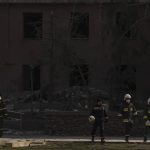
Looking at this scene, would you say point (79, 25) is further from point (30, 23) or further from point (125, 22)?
point (125, 22)

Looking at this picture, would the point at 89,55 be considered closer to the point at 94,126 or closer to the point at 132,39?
the point at 132,39

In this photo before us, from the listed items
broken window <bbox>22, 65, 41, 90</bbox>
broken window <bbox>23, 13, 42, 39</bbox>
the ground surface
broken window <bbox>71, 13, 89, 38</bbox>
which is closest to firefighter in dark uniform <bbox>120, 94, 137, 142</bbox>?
the ground surface

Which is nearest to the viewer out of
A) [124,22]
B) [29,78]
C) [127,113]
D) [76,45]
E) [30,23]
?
[127,113]

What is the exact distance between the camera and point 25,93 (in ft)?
140

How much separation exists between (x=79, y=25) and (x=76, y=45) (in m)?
1.59

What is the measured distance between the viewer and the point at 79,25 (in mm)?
43688

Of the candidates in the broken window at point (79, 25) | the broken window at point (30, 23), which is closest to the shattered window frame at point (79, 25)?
the broken window at point (79, 25)

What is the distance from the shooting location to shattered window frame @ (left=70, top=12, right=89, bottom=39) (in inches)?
1593

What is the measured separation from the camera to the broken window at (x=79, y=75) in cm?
3751

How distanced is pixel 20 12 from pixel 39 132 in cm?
1684

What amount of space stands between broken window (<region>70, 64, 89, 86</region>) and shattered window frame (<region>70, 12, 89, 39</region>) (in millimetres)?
2402

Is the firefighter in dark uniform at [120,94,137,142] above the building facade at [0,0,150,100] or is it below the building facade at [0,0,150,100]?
below

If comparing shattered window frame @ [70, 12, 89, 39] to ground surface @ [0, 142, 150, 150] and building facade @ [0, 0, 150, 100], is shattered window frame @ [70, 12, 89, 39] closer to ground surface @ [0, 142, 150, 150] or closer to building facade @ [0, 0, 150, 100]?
building facade @ [0, 0, 150, 100]

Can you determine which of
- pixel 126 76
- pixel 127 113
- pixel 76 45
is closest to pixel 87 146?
pixel 127 113
